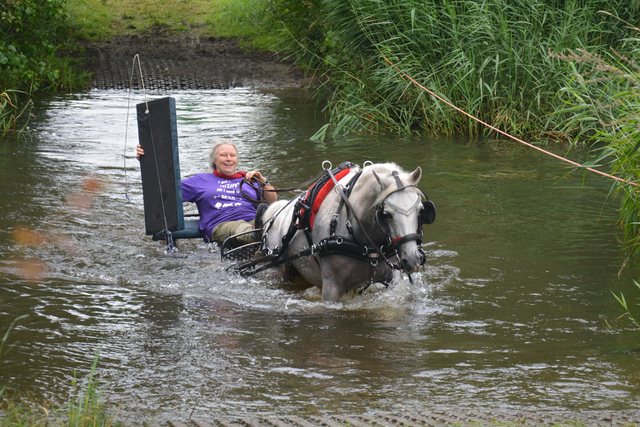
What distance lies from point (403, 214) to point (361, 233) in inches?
17.9

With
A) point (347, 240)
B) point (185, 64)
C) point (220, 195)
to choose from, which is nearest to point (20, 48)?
point (185, 64)

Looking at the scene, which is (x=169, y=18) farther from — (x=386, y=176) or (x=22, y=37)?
(x=386, y=176)

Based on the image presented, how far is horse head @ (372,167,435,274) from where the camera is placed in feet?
13.4

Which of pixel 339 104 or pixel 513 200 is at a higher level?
pixel 339 104

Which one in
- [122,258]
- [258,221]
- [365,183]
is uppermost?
[365,183]

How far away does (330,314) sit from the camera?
15.6ft

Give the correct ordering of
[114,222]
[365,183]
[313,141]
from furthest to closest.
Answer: [313,141], [114,222], [365,183]

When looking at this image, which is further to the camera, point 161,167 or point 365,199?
point 161,167

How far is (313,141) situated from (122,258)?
5605mm

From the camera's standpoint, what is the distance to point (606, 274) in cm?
550

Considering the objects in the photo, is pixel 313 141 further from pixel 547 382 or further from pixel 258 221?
pixel 547 382

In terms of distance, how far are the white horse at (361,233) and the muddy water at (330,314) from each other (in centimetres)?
28

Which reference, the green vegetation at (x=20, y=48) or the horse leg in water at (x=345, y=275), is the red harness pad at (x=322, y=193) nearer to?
the horse leg in water at (x=345, y=275)

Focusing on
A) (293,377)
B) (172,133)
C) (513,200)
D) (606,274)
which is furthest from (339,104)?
(293,377)
